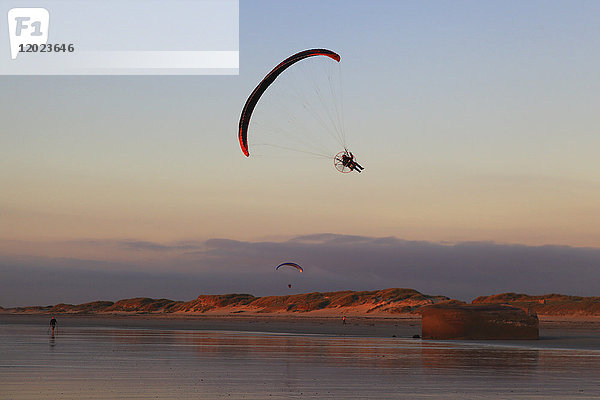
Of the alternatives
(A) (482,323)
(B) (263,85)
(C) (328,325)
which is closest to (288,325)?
(C) (328,325)

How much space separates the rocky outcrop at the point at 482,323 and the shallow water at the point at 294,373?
7050mm

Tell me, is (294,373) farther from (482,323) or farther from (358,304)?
(358,304)

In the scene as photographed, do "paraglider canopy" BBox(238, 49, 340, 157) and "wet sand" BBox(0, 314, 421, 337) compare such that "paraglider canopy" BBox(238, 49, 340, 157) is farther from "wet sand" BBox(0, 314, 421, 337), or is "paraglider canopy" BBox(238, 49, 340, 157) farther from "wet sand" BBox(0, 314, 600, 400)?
"wet sand" BBox(0, 314, 421, 337)

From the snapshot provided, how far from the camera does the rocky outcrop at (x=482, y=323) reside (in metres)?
36.2

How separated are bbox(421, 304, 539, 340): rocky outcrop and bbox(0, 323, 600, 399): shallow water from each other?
705 centimetres

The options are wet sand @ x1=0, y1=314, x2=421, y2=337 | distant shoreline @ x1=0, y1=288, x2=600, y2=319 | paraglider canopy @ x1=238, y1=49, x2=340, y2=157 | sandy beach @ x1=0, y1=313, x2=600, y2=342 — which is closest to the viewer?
paraglider canopy @ x1=238, y1=49, x2=340, y2=157

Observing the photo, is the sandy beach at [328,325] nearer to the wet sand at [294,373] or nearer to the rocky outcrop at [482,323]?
the rocky outcrop at [482,323]

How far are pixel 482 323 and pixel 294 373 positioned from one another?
19779 millimetres

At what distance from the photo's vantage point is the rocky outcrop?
36219mm

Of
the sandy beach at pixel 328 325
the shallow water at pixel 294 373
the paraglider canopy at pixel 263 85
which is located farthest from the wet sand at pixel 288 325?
the shallow water at pixel 294 373

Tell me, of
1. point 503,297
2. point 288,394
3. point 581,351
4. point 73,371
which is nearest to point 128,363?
point 73,371

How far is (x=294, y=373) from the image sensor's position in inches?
739

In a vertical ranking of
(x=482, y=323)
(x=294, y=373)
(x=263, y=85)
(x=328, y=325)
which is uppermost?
(x=263, y=85)

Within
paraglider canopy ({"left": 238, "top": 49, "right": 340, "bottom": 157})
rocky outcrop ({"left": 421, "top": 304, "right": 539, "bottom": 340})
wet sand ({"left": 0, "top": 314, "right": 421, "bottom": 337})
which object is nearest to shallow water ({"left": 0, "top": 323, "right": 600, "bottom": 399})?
rocky outcrop ({"left": 421, "top": 304, "right": 539, "bottom": 340})
